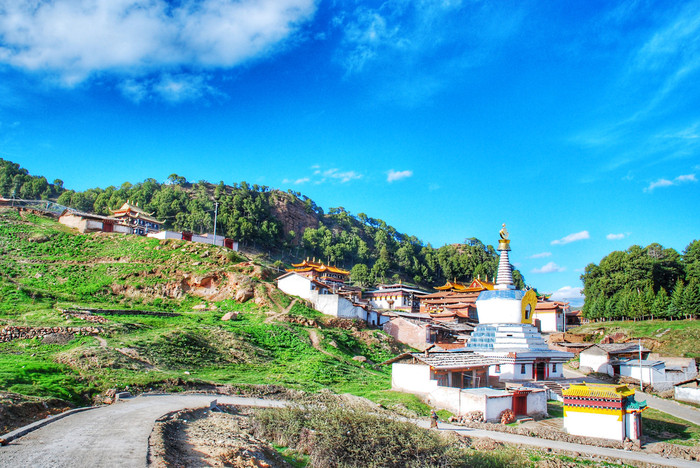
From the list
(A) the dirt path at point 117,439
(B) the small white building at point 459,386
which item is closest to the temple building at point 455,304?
(B) the small white building at point 459,386

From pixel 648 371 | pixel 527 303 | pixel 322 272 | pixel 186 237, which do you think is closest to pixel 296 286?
pixel 186 237

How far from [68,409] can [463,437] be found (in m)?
14.6

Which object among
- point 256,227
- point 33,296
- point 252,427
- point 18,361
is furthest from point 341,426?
point 256,227

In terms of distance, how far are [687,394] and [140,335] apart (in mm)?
36485

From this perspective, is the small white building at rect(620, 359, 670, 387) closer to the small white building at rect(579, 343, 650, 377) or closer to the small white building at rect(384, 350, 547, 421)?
the small white building at rect(579, 343, 650, 377)

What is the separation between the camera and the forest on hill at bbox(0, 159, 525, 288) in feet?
270

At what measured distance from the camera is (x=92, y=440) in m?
13.4

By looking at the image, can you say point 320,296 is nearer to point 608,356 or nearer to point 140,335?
point 140,335

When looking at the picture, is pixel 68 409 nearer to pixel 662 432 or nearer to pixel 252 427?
pixel 252 427

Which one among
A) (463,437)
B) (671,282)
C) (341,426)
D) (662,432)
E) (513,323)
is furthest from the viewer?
(671,282)

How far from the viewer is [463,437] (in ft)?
61.2

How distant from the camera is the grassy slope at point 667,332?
46.7m

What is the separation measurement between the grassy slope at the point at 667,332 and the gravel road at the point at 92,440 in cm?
4740

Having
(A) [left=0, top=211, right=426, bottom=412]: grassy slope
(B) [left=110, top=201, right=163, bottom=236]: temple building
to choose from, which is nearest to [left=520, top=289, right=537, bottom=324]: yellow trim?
(A) [left=0, top=211, right=426, bottom=412]: grassy slope
